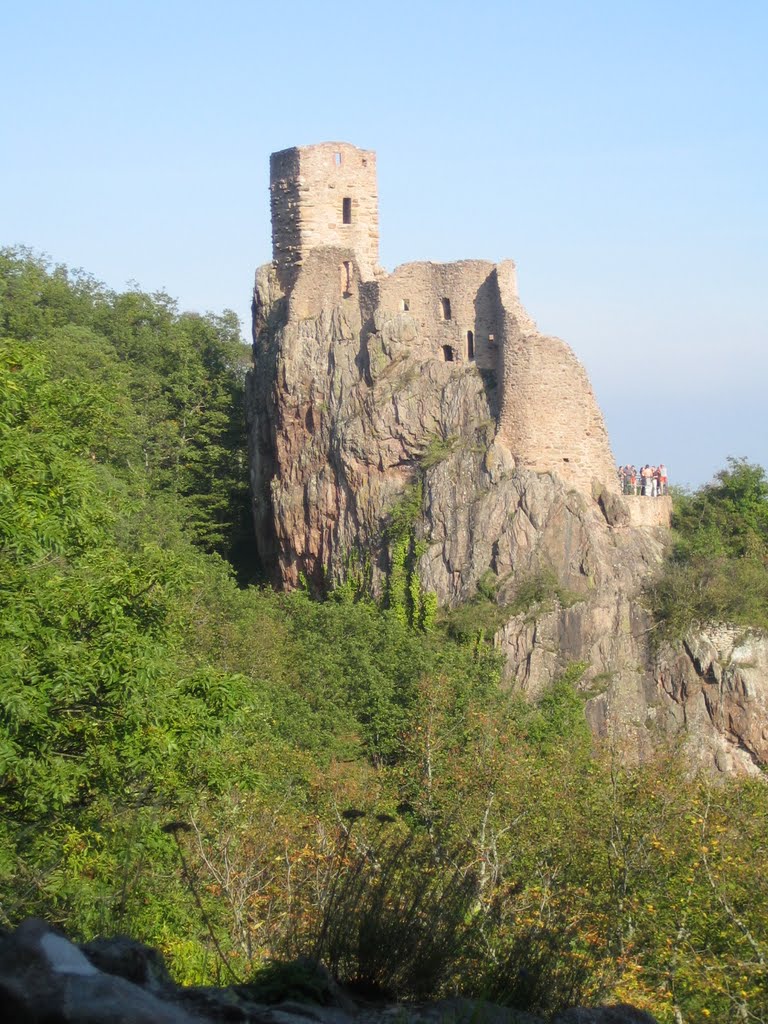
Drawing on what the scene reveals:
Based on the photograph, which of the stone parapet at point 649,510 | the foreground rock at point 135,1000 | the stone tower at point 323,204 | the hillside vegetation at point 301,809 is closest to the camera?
the foreground rock at point 135,1000

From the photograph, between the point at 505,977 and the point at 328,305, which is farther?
the point at 328,305

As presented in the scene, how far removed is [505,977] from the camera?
20.9 ft

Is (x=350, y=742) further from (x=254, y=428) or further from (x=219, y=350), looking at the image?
(x=219, y=350)

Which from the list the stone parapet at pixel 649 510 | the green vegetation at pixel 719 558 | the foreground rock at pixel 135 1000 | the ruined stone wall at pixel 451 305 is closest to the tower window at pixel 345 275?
the ruined stone wall at pixel 451 305

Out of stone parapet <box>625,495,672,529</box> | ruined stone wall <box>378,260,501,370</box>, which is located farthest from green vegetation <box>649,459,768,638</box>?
ruined stone wall <box>378,260,501,370</box>

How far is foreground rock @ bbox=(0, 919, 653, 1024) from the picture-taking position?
15.8ft

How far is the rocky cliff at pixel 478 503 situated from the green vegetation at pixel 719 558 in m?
0.54

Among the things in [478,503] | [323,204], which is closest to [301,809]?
[478,503]

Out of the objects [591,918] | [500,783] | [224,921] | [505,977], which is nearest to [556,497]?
[500,783]

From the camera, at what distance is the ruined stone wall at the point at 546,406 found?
3316cm

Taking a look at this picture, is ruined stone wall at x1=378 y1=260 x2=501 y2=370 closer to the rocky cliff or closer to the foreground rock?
the rocky cliff

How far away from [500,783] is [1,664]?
11109mm

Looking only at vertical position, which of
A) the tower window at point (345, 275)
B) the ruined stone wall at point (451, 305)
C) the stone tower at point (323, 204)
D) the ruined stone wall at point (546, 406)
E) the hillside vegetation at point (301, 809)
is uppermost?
the stone tower at point (323, 204)

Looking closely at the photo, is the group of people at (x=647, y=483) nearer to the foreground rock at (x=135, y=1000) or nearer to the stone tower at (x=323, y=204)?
the stone tower at (x=323, y=204)
